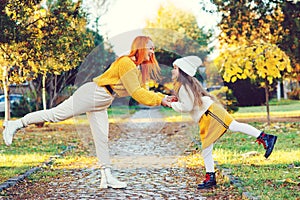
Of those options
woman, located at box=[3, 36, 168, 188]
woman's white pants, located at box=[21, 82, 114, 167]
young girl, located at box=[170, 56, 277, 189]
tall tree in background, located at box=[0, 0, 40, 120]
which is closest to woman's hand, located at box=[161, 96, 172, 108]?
woman, located at box=[3, 36, 168, 188]

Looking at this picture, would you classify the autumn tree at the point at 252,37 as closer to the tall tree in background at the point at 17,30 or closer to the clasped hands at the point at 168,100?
the tall tree in background at the point at 17,30

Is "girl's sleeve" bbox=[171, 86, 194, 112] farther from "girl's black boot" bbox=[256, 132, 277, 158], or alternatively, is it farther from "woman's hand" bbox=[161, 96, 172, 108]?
"girl's black boot" bbox=[256, 132, 277, 158]

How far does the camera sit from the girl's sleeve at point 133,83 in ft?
21.6

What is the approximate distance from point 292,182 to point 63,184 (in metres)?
3.18

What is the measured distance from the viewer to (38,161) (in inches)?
397

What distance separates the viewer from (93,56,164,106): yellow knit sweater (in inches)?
259

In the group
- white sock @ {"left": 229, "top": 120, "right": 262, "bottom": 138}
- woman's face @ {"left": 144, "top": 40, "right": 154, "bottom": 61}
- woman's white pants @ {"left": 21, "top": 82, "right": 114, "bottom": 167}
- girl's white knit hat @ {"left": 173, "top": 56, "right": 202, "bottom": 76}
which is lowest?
white sock @ {"left": 229, "top": 120, "right": 262, "bottom": 138}

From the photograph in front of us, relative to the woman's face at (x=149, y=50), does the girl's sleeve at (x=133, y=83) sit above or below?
below

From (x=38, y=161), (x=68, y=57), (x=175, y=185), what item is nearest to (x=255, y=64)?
(x=68, y=57)

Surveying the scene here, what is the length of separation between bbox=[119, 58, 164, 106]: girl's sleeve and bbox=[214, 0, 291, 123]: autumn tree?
361 inches

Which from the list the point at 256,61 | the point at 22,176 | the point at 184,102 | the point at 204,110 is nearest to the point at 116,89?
the point at 184,102

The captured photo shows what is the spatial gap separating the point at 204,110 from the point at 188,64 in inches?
24.7

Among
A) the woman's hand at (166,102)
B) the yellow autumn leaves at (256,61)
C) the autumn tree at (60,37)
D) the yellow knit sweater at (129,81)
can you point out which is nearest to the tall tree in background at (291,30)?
the yellow autumn leaves at (256,61)

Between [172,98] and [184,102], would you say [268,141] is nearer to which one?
[184,102]
